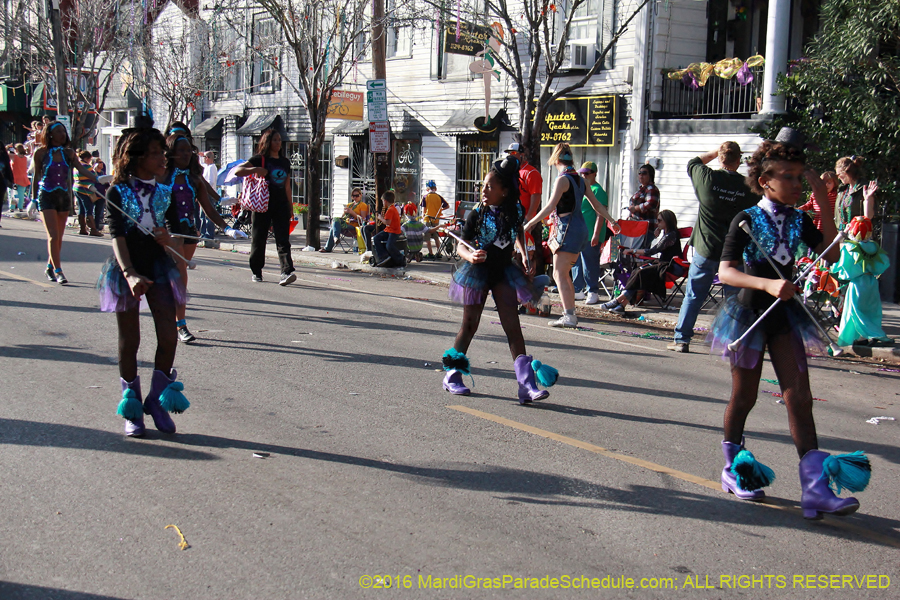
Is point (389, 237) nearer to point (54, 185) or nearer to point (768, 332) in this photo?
point (54, 185)

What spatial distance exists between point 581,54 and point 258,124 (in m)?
12.9

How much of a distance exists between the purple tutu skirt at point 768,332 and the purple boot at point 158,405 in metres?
3.26

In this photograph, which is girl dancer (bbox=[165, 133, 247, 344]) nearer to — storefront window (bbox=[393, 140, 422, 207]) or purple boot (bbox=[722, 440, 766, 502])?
purple boot (bbox=[722, 440, 766, 502])

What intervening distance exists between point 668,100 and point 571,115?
225cm

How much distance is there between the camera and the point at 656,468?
16.3 feet

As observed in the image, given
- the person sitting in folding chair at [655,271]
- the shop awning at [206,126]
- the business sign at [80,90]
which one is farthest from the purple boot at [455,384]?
the shop awning at [206,126]

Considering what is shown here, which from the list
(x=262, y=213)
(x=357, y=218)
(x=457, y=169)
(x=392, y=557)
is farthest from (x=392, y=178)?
(x=392, y=557)

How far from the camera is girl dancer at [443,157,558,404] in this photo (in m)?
6.18

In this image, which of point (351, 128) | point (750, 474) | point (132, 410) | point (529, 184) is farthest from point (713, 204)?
point (351, 128)

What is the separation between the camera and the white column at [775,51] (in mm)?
15180

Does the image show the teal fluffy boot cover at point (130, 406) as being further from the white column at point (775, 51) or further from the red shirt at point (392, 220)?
the white column at point (775, 51)

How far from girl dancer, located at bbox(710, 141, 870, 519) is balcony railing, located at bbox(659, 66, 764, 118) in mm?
12729

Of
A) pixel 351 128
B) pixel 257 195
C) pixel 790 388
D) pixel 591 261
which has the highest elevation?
pixel 351 128

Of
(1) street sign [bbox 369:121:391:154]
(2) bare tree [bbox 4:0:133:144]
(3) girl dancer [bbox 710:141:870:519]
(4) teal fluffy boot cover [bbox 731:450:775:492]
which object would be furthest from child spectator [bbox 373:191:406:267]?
(2) bare tree [bbox 4:0:133:144]
